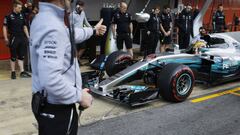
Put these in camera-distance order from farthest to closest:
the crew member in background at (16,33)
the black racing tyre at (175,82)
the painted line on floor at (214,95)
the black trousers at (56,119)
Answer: the crew member in background at (16,33) → the painted line on floor at (214,95) → the black racing tyre at (175,82) → the black trousers at (56,119)

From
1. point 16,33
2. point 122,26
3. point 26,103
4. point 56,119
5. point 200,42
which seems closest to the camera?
point 56,119

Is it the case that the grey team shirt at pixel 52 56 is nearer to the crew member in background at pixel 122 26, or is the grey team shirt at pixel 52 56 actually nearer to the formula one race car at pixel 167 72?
the formula one race car at pixel 167 72

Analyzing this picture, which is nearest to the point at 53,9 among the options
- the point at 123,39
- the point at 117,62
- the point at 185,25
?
the point at 117,62

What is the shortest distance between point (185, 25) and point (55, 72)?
9.90 metres

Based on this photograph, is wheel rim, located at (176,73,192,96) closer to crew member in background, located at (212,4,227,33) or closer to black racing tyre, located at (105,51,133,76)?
black racing tyre, located at (105,51,133,76)

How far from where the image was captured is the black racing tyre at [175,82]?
5.73 m

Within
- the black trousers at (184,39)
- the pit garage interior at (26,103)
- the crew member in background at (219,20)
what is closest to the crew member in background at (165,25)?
the black trousers at (184,39)

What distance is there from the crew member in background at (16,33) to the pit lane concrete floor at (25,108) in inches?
23.0

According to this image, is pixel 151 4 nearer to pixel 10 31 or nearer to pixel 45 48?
pixel 10 31

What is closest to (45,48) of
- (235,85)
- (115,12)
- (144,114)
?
(144,114)

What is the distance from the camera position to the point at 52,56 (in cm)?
192

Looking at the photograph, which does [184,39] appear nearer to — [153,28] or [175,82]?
[153,28]

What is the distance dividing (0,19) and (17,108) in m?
4.90

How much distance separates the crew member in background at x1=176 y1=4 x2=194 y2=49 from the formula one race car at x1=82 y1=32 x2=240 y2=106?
140 inches
